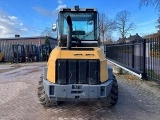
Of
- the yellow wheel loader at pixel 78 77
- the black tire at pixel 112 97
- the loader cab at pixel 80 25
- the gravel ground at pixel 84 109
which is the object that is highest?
the loader cab at pixel 80 25

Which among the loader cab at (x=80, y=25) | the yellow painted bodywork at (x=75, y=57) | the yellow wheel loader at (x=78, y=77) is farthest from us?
the loader cab at (x=80, y=25)

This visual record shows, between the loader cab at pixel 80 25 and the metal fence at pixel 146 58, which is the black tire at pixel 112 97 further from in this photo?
the metal fence at pixel 146 58

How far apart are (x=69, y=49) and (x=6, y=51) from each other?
27158 mm

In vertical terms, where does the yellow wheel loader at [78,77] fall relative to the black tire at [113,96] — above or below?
above

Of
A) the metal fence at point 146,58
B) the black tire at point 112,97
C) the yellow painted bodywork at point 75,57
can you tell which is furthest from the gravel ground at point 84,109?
the metal fence at point 146,58

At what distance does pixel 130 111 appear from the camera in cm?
669

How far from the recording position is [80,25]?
7.75 metres

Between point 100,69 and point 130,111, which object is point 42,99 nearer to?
point 100,69

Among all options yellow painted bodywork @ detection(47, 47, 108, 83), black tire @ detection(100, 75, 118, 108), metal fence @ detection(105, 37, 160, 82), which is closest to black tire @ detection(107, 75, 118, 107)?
black tire @ detection(100, 75, 118, 108)

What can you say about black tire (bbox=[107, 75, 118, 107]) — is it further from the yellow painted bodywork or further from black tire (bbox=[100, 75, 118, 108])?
the yellow painted bodywork

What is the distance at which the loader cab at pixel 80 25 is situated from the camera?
7.55 metres

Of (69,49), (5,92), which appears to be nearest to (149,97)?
(69,49)

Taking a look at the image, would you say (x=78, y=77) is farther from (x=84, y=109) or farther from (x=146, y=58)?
(x=146, y=58)

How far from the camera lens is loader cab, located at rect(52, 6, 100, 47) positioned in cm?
755
